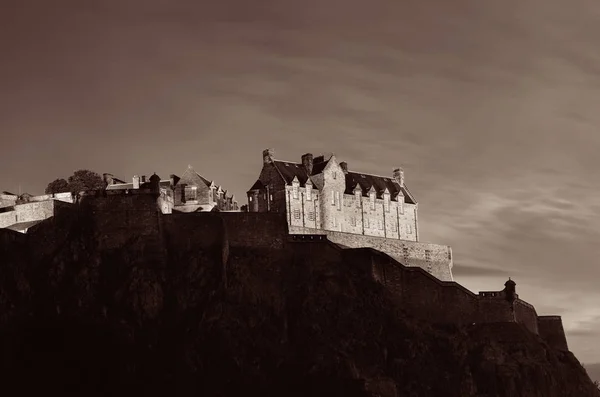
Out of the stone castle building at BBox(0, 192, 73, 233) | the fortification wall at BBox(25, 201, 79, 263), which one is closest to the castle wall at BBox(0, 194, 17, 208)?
the stone castle building at BBox(0, 192, 73, 233)

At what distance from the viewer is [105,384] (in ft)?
273

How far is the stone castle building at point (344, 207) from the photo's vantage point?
332 ft

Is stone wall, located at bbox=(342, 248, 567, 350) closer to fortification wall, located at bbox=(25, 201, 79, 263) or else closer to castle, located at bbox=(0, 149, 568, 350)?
castle, located at bbox=(0, 149, 568, 350)

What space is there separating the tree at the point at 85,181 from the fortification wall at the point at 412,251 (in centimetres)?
1782

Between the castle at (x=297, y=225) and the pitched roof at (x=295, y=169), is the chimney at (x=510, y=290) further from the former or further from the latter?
the pitched roof at (x=295, y=169)

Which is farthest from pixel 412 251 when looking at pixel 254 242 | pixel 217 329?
pixel 217 329

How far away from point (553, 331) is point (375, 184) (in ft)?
61.3

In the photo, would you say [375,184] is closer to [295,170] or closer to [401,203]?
[401,203]

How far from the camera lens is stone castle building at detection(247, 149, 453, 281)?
332ft

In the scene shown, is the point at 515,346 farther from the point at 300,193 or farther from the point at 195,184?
the point at 195,184

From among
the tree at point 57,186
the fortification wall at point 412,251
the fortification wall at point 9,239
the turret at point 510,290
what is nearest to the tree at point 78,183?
the tree at point 57,186

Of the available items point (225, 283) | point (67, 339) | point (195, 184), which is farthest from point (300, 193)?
point (67, 339)

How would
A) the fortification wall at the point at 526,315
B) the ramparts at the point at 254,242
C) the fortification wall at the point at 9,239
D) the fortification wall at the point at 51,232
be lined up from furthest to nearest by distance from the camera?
the fortification wall at the point at 526,315
the ramparts at the point at 254,242
the fortification wall at the point at 51,232
the fortification wall at the point at 9,239

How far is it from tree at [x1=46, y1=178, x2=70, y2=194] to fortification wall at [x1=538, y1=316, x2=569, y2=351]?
36455mm
